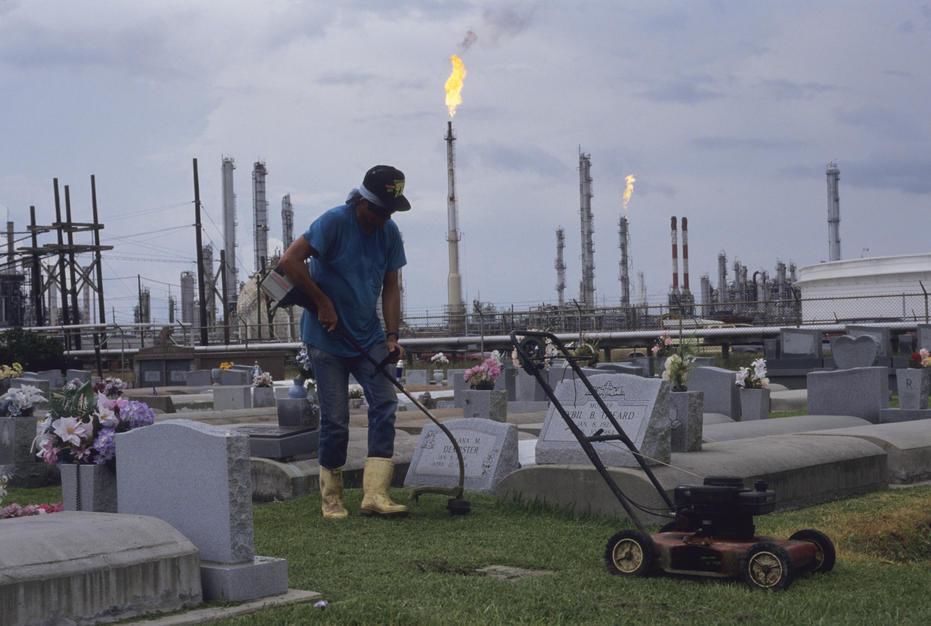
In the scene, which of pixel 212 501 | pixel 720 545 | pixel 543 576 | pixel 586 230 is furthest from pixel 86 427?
pixel 586 230

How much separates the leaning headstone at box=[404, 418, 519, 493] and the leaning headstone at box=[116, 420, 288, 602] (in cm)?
418

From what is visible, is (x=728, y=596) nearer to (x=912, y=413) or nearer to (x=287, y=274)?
(x=287, y=274)

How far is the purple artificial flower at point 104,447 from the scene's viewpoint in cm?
623

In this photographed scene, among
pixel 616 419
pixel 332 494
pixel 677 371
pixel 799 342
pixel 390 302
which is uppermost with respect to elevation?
pixel 390 302

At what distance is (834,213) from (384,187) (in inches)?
2666

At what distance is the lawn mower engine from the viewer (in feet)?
18.8

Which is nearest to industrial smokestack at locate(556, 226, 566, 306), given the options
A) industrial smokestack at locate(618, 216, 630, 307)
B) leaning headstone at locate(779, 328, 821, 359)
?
industrial smokestack at locate(618, 216, 630, 307)

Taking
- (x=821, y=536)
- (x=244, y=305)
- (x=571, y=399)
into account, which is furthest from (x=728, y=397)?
(x=244, y=305)

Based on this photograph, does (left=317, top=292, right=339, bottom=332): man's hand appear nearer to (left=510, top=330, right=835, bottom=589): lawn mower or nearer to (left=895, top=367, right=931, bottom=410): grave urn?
(left=510, top=330, right=835, bottom=589): lawn mower

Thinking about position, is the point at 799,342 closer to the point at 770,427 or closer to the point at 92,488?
the point at 770,427

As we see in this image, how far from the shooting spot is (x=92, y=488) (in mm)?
6195

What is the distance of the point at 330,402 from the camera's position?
7.98 metres

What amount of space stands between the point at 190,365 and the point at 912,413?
86.6 ft

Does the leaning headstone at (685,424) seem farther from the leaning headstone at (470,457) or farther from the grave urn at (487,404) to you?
the grave urn at (487,404)
